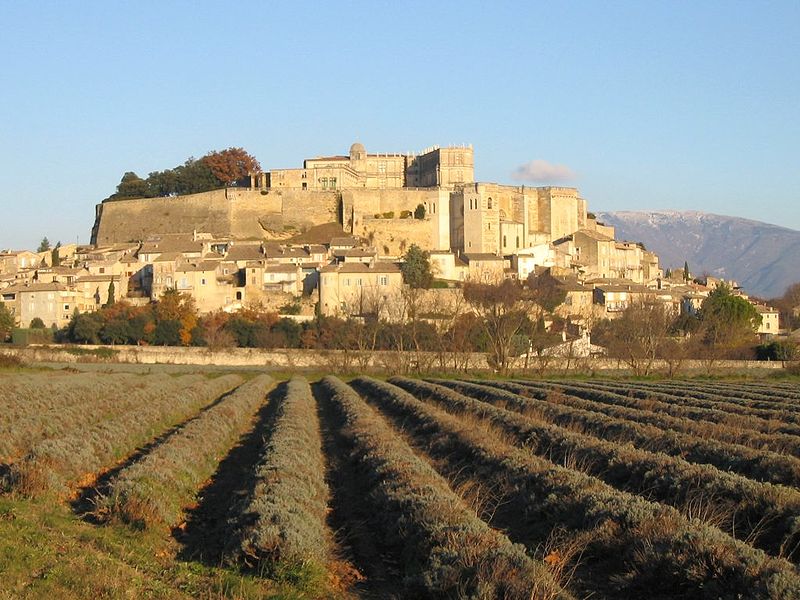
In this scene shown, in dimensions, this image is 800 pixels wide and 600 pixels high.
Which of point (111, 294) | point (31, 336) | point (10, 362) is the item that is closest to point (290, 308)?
point (111, 294)

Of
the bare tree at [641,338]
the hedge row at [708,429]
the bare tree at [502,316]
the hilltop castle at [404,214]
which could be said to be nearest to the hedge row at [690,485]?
the hedge row at [708,429]

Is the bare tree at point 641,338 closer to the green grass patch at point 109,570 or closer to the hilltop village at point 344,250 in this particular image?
the hilltop village at point 344,250

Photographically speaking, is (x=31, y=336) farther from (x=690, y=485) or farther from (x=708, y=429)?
(x=690, y=485)

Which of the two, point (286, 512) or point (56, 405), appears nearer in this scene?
point (286, 512)

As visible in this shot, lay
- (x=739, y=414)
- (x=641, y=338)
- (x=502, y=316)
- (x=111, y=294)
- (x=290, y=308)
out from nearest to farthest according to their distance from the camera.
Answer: (x=739, y=414), (x=502, y=316), (x=641, y=338), (x=290, y=308), (x=111, y=294)

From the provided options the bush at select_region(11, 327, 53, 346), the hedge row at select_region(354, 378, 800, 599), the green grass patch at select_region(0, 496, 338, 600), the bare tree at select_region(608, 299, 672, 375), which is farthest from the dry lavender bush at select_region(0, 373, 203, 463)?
the bush at select_region(11, 327, 53, 346)

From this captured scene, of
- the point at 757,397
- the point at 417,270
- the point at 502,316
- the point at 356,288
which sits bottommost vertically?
the point at 757,397

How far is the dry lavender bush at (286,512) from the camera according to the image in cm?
915

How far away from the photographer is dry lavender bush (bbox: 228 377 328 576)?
915cm

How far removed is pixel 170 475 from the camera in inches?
524

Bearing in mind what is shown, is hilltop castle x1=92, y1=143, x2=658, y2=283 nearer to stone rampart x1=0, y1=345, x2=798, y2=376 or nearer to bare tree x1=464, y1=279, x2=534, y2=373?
bare tree x1=464, y1=279, x2=534, y2=373

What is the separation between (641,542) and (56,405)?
56.7 ft

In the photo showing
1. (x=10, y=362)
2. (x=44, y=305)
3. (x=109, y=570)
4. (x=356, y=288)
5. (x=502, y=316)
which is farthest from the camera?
(x=44, y=305)

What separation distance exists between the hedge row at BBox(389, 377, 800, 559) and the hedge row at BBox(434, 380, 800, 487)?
87cm
